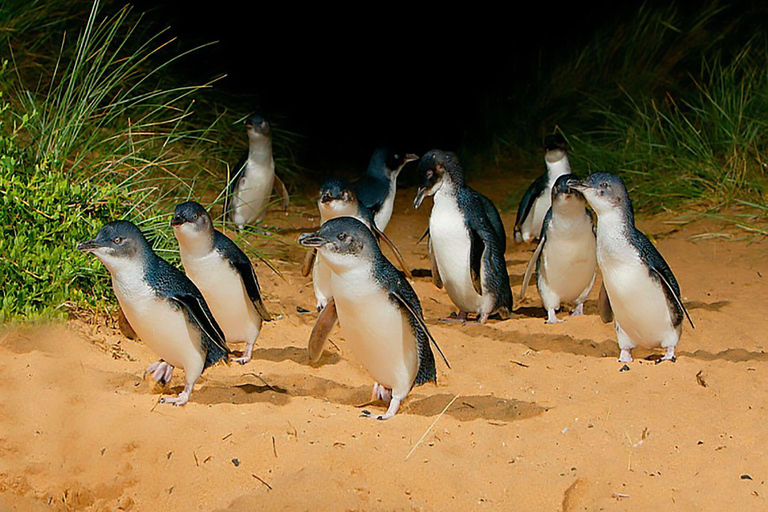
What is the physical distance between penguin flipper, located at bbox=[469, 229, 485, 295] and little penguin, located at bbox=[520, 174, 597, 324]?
31 cm

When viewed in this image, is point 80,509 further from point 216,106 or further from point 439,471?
point 216,106

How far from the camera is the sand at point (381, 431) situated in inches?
120

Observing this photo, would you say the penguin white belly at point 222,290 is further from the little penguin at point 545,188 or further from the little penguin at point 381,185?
the little penguin at point 545,188

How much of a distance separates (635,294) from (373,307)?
1331mm

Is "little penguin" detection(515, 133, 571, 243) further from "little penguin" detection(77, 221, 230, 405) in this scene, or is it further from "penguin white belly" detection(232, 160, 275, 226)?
"little penguin" detection(77, 221, 230, 405)

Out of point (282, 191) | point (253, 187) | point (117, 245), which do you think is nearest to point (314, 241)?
point (117, 245)

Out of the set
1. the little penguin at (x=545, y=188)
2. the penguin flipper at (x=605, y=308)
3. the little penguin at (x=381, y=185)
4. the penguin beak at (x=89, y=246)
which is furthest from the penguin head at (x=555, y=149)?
the penguin beak at (x=89, y=246)

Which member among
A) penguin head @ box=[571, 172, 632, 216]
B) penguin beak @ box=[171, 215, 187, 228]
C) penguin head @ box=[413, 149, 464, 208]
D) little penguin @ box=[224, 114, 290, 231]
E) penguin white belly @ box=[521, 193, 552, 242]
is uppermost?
penguin beak @ box=[171, 215, 187, 228]

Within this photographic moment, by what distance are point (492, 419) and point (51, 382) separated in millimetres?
1739

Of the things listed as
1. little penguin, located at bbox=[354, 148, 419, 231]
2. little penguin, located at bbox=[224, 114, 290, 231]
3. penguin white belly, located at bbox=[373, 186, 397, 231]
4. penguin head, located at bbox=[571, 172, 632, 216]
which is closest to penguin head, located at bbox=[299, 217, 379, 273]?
penguin head, located at bbox=[571, 172, 632, 216]

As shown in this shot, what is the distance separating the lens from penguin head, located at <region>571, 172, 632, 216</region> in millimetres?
4152

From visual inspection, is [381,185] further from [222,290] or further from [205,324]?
[205,324]

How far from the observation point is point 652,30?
9078 millimetres

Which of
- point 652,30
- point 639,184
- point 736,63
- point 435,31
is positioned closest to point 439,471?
point 639,184
